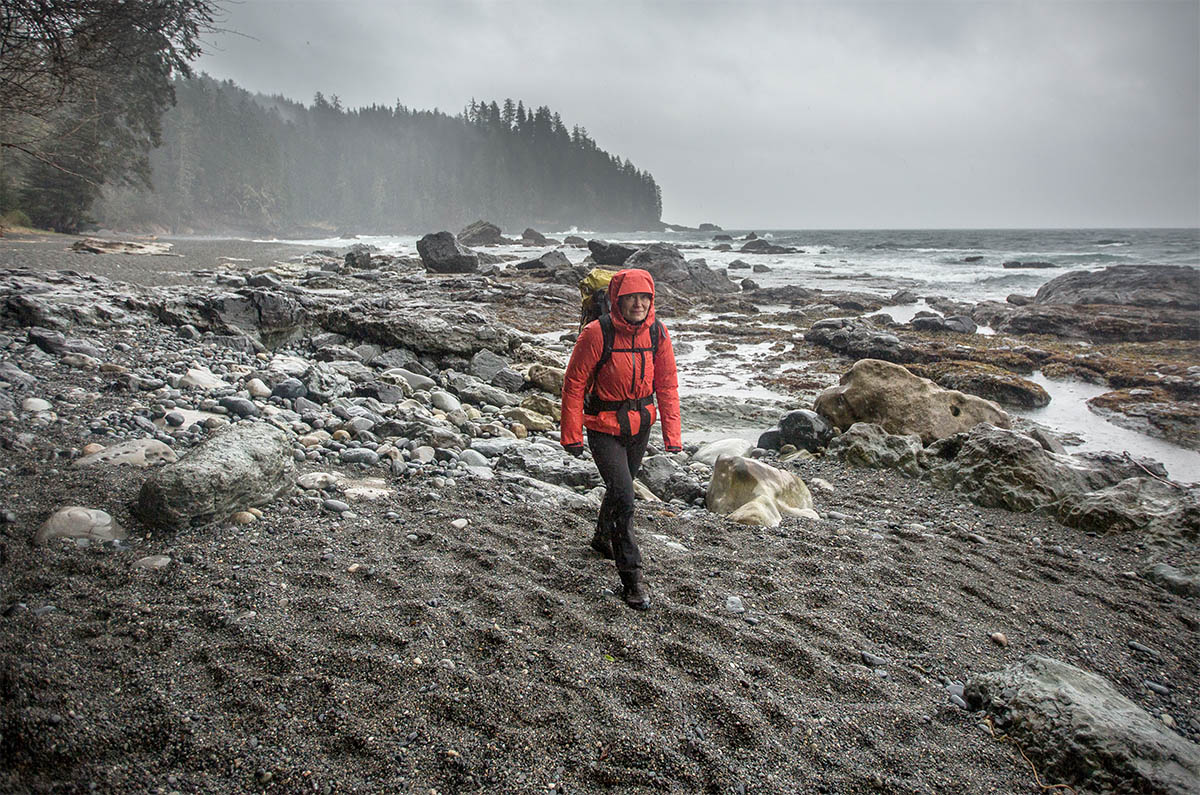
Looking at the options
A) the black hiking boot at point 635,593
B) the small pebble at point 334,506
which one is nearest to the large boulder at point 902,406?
the black hiking boot at point 635,593

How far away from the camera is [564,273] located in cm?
2636

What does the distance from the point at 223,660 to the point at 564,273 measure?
24874 millimetres

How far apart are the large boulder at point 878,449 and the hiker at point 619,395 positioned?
4.24 meters

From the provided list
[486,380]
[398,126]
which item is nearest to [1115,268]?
[486,380]

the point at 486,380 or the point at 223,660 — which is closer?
the point at 223,660

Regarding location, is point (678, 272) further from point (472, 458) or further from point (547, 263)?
point (472, 458)

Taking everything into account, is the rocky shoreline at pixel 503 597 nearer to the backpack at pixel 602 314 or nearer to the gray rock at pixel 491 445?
the gray rock at pixel 491 445

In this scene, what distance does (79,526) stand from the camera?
321cm

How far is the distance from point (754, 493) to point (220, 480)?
4.11m

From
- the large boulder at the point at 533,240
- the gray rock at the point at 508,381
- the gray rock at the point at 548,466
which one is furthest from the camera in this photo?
the large boulder at the point at 533,240

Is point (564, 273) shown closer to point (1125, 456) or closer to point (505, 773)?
point (1125, 456)

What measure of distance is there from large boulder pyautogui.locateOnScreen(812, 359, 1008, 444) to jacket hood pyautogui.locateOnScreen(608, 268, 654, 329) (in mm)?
5526

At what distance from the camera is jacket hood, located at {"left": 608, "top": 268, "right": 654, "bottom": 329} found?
3383 millimetres

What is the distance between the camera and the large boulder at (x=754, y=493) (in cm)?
490
